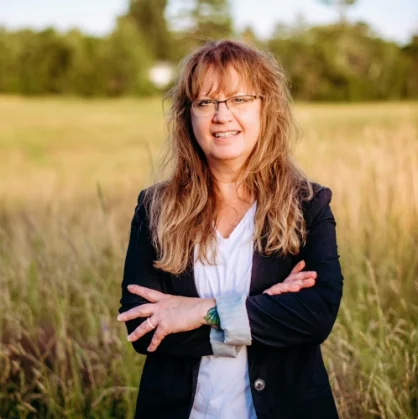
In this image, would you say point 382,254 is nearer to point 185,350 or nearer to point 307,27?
point 185,350

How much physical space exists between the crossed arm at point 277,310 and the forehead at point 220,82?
0.40 m

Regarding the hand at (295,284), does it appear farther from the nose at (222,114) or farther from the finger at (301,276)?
the nose at (222,114)

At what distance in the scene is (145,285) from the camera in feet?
6.36

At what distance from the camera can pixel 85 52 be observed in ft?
140

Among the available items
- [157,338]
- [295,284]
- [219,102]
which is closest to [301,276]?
[295,284]

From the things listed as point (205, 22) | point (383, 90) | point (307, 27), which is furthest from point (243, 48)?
point (205, 22)

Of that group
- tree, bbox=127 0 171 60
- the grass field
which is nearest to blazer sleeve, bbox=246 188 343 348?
the grass field

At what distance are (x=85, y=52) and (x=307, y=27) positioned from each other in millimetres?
18605

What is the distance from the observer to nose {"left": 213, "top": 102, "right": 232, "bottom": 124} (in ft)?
6.09

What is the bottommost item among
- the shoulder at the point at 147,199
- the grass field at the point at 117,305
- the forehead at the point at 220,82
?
the grass field at the point at 117,305

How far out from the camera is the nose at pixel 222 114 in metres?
1.86

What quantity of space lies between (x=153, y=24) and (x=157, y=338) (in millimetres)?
62192

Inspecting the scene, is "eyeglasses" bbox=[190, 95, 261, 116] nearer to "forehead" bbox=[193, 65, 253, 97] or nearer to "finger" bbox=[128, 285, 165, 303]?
"forehead" bbox=[193, 65, 253, 97]

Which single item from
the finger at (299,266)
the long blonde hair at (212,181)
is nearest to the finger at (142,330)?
the long blonde hair at (212,181)
